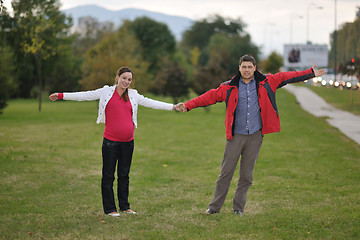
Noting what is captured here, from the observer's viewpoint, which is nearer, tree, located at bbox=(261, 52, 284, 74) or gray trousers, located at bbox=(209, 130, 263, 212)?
gray trousers, located at bbox=(209, 130, 263, 212)

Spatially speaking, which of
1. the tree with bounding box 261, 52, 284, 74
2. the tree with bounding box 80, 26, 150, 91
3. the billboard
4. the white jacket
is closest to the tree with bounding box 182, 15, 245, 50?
the tree with bounding box 261, 52, 284, 74

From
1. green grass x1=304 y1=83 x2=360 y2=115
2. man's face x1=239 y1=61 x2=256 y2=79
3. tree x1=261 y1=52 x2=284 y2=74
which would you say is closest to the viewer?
man's face x1=239 y1=61 x2=256 y2=79

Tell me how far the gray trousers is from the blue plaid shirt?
11 centimetres

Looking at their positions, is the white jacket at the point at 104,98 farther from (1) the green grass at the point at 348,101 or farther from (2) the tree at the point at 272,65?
(2) the tree at the point at 272,65

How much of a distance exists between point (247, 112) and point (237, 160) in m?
0.68

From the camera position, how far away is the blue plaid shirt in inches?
259

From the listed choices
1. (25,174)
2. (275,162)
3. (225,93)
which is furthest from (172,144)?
(225,93)

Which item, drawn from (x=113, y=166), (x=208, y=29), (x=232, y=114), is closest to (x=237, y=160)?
(x=232, y=114)

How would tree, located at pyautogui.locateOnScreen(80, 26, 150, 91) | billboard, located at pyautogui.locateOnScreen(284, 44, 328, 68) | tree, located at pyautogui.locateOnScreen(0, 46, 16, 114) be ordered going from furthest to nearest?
billboard, located at pyautogui.locateOnScreen(284, 44, 328, 68) → tree, located at pyautogui.locateOnScreen(80, 26, 150, 91) → tree, located at pyautogui.locateOnScreen(0, 46, 16, 114)

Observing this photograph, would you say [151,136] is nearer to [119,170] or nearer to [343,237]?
[119,170]

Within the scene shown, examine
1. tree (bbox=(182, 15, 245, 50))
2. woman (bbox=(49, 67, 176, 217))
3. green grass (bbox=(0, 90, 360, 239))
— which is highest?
tree (bbox=(182, 15, 245, 50))

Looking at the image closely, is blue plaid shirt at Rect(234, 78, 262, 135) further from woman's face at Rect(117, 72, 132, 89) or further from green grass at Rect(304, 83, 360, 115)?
green grass at Rect(304, 83, 360, 115)

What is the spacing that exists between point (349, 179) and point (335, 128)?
38.5 feet

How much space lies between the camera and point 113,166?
6.85 metres
